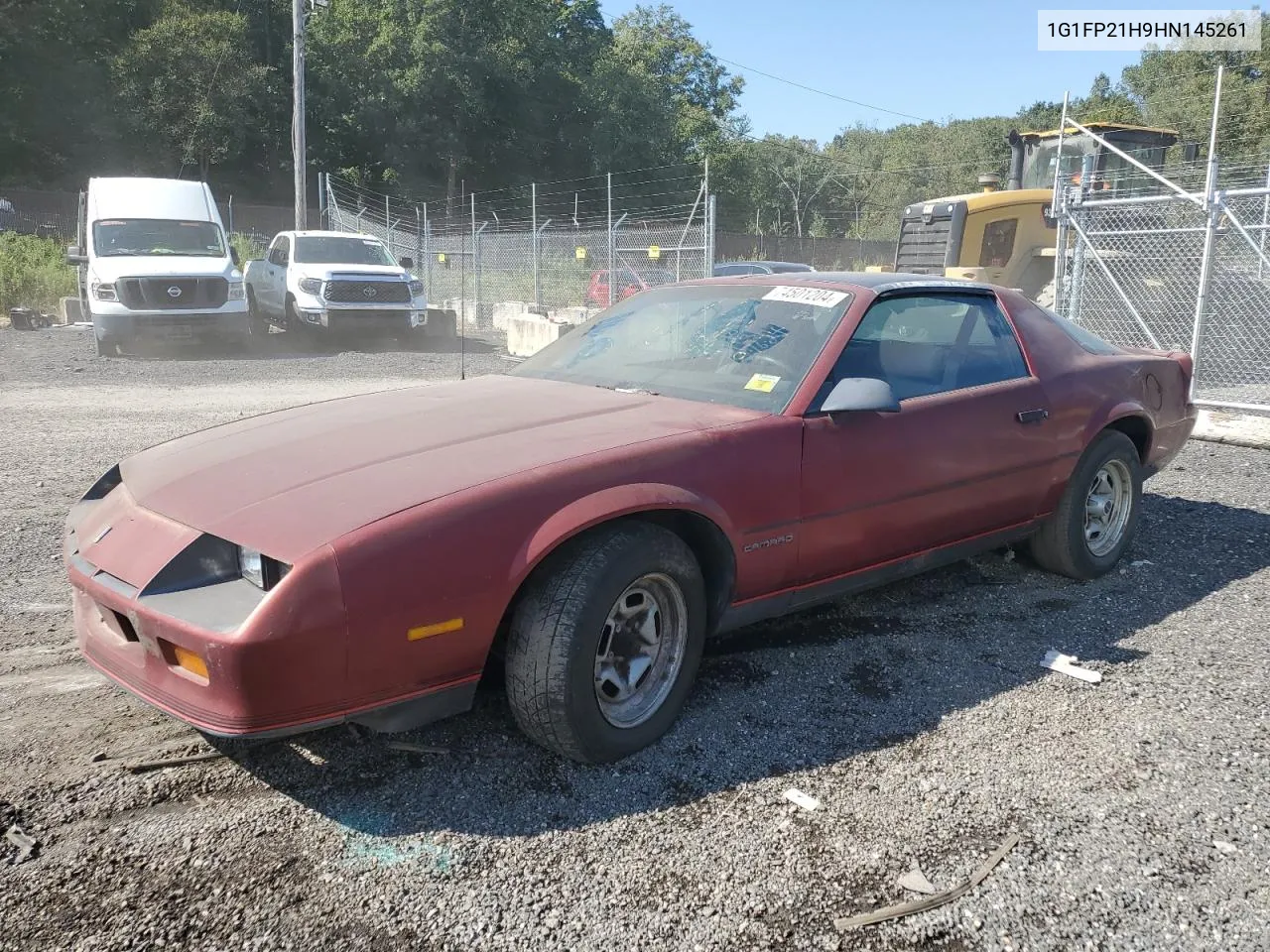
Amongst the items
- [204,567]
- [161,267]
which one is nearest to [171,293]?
[161,267]

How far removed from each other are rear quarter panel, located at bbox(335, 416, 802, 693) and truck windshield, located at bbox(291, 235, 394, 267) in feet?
46.4

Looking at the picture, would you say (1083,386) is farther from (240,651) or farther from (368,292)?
(368,292)

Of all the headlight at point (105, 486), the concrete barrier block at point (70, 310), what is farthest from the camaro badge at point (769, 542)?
the concrete barrier block at point (70, 310)

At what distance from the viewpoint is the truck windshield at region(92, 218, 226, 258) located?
14523 millimetres

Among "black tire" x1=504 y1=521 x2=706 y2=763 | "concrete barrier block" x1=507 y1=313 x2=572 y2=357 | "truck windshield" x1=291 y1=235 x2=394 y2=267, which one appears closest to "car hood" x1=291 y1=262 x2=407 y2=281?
"truck windshield" x1=291 y1=235 x2=394 y2=267

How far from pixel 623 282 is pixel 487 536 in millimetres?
14865

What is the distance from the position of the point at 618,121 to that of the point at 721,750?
155 ft

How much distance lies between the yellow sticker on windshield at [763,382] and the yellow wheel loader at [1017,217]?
9.73 meters

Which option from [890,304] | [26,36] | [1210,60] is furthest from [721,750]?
[1210,60]

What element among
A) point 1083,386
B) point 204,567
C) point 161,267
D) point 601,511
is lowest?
point 204,567

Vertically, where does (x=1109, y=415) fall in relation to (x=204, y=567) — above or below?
above

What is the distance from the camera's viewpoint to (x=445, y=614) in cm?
258

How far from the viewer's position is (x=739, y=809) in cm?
273

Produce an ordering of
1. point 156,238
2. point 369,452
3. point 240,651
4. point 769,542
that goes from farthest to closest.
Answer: point 156,238
point 769,542
point 369,452
point 240,651
